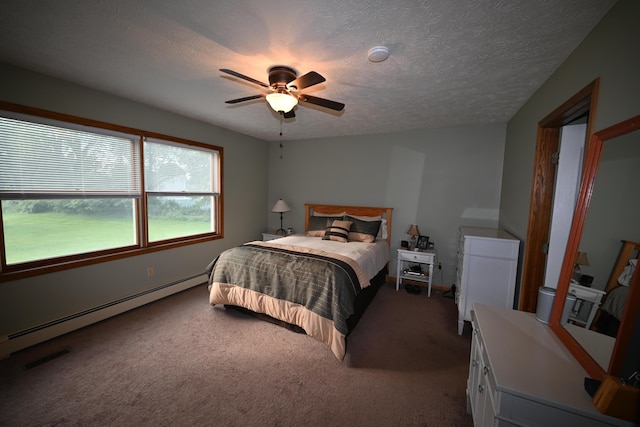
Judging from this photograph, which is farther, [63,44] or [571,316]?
[63,44]

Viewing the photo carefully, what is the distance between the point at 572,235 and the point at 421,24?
1.41 metres

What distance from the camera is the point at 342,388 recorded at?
182cm

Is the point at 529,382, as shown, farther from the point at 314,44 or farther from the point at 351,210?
the point at 351,210

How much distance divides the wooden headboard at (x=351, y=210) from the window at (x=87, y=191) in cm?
193

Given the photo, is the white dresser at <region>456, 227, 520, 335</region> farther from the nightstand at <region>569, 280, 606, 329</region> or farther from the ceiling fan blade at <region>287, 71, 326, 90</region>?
the ceiling fan blade at <region>287, 71, 326, 90</region>

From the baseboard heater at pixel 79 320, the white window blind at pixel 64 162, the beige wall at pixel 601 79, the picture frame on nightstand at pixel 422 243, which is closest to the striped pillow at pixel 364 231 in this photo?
the picture frame on nightstand at pixel 422 243

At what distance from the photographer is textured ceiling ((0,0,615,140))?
1331 mm

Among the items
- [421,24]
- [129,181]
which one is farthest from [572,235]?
[129,181]

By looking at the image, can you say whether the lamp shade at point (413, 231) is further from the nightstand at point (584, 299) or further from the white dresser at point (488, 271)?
the nightstand at point (584, 299)

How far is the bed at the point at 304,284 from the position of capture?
7.19 ft

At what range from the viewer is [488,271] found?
7.96 feet

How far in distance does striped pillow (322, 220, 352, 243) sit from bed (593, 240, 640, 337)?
2.73 meters

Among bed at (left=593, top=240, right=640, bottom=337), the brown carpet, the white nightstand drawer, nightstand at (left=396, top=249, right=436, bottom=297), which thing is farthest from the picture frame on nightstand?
bed at (left=593, top=240, right=640, bottom=337)

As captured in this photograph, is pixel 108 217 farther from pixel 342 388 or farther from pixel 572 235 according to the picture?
pixel 572 235
